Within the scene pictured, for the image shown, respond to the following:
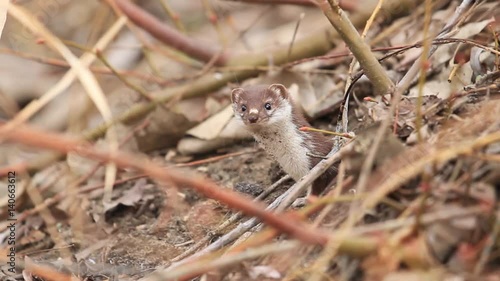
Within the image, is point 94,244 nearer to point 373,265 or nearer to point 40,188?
point 40,188

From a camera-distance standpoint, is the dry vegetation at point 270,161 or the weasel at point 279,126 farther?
the weasel at point 279,126

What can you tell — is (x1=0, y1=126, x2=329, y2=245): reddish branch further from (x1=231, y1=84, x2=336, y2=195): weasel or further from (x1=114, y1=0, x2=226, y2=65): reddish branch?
(x1=114, y1=0, x2=226, y2=65): reddish branch

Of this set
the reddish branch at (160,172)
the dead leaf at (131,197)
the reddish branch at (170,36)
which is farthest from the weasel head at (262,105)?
the reddish branch at (160,172)

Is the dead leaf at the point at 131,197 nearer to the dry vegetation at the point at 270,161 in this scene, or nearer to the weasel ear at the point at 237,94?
the dry vegetation at the point at 270,161

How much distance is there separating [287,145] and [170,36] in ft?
6.81

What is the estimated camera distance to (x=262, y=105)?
4.14 meters

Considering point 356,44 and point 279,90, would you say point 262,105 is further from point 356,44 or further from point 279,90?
point 356,44

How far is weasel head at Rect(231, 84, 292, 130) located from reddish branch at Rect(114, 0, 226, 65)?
4.77 feet

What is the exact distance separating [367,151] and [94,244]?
6.46ft

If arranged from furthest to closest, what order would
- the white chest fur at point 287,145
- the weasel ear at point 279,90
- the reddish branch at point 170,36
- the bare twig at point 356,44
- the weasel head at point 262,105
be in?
the reddish branch at point 170,36 < the weasel ear at point 279,90 < the weasel head at point 262,105 < the white chest fur at point 287,145 < the bare twig at point 356,44

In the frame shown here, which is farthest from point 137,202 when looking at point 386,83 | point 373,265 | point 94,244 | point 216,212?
point 373,265

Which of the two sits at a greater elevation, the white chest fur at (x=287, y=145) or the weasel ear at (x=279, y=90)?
the weasel ear at (x=279, y=90)

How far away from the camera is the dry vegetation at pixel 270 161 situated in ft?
8.02

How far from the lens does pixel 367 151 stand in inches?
110
